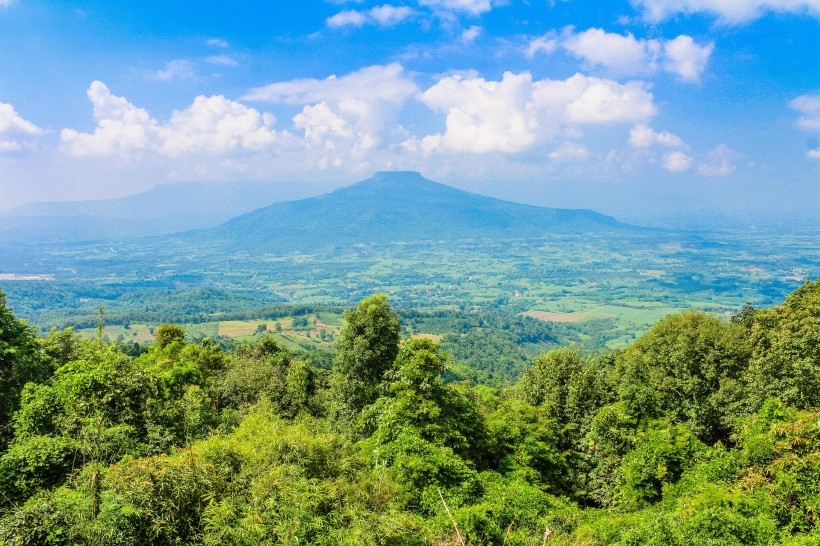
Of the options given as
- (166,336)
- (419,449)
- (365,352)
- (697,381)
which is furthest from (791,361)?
(166,336)

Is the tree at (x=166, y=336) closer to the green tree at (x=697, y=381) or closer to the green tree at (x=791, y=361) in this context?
the green tree at (x=697, y=381)

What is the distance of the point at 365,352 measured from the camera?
1912 centimetres

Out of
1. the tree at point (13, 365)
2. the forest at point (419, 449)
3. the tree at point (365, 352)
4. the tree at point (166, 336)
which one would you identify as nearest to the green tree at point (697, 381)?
the forest at point (419, 449)

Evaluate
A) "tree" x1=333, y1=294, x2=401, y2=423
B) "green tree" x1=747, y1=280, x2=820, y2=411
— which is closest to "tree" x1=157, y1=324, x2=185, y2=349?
"tree" x1=333, y1=294, x2=401, y2=423

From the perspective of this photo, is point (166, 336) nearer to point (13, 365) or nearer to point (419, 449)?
point (13, 365)

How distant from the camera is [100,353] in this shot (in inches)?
763

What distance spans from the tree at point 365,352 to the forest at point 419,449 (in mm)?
83

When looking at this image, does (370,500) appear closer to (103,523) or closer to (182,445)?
(103,523)

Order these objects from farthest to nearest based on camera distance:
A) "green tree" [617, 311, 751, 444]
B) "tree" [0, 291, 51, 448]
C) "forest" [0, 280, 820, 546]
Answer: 1. "green tree" [617, 311, 751, 444]
2. "tree" [0, 291, 51, 448]
3. "forest" [0, 280, 820, 546]

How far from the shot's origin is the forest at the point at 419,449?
8062 millimetres

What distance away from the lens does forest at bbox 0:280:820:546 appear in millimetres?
8062

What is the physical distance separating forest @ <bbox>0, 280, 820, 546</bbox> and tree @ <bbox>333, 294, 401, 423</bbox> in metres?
0.08

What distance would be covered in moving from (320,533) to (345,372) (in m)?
12.2

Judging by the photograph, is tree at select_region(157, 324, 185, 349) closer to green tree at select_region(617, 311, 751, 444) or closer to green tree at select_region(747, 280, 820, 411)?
green tree at select_region(617, 311, 751, 444)
